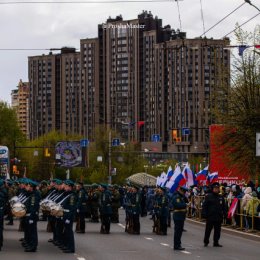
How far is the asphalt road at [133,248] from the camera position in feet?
64.6

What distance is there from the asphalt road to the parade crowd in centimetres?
38

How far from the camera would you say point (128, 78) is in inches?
5497

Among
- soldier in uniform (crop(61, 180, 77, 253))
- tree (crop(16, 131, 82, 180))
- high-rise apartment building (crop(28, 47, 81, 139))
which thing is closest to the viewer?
soldier in uniform (crop(61, 180, 77, 253))

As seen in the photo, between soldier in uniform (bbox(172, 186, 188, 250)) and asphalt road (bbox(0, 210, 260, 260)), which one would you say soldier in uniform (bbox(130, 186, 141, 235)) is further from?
soldier in uniform (bbox(172, 186, 188, 250))

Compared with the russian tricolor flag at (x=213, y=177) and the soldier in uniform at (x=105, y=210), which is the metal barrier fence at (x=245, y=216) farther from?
the russian tricolor flag at (x=213, y=177)

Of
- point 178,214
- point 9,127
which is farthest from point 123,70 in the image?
point 178,214

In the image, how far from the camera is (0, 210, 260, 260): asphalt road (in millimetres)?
19703

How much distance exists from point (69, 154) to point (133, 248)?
179 feet

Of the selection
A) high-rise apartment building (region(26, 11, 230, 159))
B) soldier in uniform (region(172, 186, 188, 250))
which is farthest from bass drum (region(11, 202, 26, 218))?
high-rise apartment building (region(26, 11, 230, 159))

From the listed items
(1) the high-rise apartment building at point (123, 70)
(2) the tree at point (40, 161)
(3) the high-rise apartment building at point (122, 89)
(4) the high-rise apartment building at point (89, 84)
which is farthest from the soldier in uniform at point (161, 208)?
(4) the high-rise apartment building at point (89, 84)

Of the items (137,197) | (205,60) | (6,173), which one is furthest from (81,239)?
(205,60)

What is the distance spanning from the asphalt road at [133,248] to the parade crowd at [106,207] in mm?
381

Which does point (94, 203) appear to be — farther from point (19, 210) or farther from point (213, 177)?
point (19, 210)

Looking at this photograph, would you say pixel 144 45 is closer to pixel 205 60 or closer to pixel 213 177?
pixel 205 60
